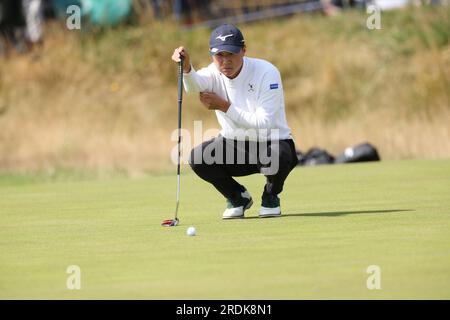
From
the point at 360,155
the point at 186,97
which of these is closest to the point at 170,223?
the point at 360,155

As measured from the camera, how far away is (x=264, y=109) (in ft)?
31.3

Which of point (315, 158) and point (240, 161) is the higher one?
point (315, 158)

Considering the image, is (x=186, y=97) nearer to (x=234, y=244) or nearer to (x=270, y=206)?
(x=270, y=206)

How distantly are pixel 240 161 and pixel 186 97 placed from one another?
571 inches

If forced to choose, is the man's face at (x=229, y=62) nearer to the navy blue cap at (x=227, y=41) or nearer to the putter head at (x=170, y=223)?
the navy blue cap at (x=227, y=41)

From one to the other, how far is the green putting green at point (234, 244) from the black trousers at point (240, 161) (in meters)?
0.33

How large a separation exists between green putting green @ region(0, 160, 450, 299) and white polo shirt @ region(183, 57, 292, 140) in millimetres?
772

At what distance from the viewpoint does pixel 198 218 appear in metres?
10.3

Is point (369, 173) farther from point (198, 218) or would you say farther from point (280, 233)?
point (280, 233)

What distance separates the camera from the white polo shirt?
955cm

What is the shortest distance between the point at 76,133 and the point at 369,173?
946 cm

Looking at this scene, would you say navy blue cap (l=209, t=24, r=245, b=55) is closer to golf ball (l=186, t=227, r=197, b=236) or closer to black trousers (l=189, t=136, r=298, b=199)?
black trousers (l=189, t=136, r=298, b=199)

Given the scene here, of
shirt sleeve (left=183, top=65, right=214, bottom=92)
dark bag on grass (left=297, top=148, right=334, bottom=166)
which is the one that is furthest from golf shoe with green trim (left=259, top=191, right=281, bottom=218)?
dark bag on grass (left=297, top=148, right=334, bottom=166)

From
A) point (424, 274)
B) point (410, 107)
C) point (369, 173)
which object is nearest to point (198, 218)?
point (424, 274)
